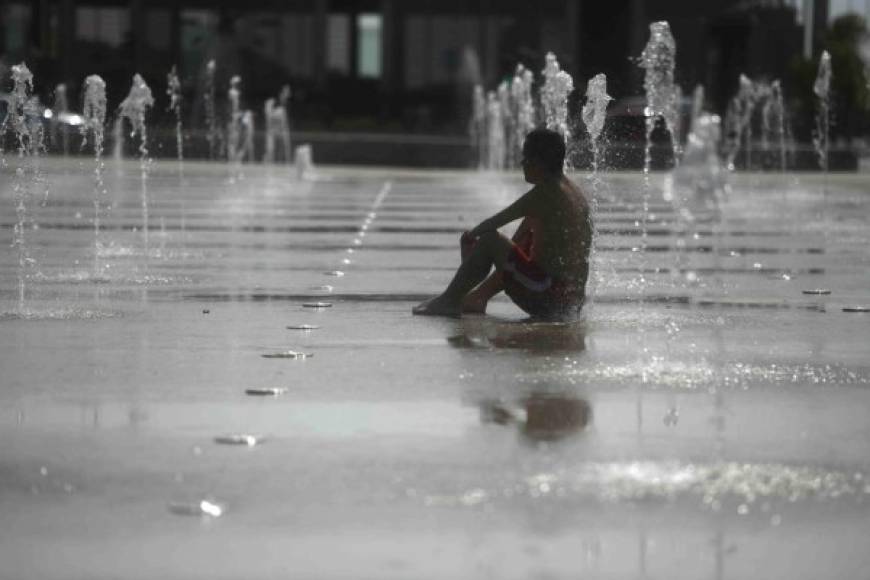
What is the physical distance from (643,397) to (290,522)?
2802mm

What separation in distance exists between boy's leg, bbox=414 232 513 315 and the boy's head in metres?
0.39

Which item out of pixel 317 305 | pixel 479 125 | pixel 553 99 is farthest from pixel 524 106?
pixel 317 305

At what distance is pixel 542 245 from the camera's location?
1126cm

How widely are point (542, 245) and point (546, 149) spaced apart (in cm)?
52

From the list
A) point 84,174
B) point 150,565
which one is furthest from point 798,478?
point 84,174

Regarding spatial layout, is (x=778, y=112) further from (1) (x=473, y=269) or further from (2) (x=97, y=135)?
(1) (x=473, y=269)

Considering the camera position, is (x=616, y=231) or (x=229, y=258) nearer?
(x=229, y=258)

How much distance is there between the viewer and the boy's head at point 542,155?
37.3 ft

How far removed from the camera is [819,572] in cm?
551

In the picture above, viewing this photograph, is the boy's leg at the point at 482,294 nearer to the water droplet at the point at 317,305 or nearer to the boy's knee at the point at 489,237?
the boy's knee at the point at 489,237

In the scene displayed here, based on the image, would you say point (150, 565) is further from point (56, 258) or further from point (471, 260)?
point (56, 258)

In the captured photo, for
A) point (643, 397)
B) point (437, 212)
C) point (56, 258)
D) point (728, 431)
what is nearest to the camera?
point (728, 431)

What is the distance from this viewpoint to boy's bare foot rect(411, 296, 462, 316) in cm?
1162

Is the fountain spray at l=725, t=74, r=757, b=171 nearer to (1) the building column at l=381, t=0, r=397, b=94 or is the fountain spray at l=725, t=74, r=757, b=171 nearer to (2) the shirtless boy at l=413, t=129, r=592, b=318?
(1) the building column at l=381, t=0, r=397, b=94
